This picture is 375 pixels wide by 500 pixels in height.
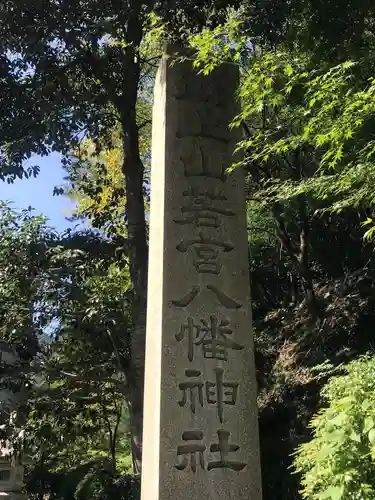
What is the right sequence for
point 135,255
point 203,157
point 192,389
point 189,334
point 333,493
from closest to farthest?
point 333,493
point 192,389
point 189,334
point 203,157
point 135,255

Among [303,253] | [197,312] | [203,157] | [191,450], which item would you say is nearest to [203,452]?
[191,450]

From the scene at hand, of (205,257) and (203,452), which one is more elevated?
(205,257)

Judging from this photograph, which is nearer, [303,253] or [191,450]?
[191,450]

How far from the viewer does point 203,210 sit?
4.21 meters

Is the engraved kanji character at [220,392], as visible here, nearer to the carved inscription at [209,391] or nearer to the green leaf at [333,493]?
the carved inscription at [209,391]

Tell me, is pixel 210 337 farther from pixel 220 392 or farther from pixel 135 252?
pixel 135 252

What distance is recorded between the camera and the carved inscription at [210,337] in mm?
3768

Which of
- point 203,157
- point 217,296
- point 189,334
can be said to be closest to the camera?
point 189,334

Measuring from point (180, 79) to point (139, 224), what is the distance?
2953mm

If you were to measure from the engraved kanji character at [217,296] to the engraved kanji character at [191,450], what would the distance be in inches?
34.6

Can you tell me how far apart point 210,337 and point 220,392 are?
0.38 m

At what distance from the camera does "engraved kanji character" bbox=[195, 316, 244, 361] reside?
380cm

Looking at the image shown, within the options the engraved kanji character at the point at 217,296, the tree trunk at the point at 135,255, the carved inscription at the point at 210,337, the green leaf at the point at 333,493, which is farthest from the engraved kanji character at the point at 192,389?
the tree trunk at the point at 135,255

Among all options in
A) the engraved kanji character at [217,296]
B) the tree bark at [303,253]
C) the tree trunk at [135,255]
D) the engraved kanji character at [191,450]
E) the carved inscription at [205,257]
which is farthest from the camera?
the tree bark at [303,253]
